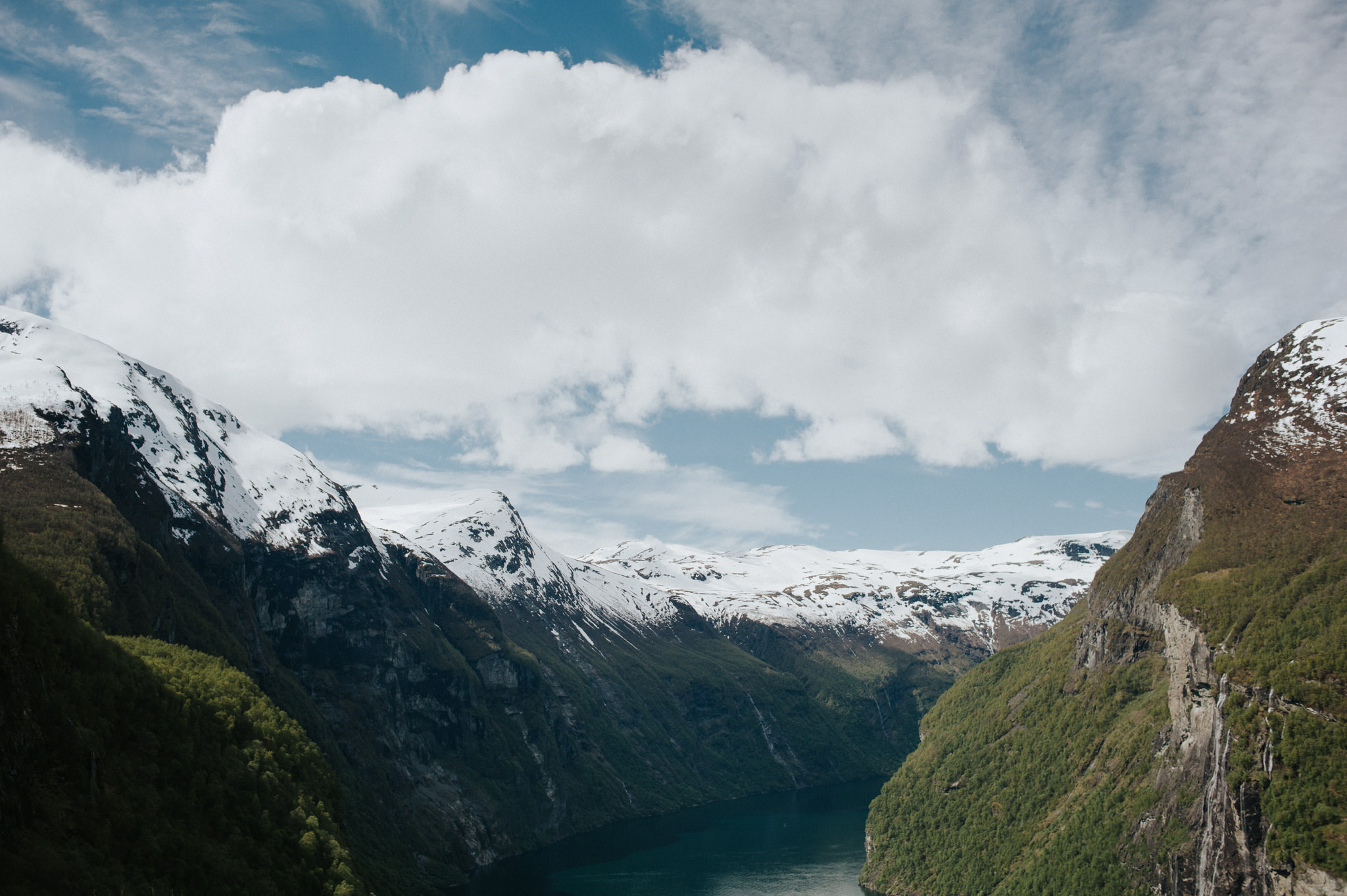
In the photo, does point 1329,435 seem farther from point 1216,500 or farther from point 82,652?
point 82,652

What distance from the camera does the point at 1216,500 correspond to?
431 ft

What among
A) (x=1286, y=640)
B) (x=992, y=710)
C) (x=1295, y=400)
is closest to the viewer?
(x=1286, y=640)

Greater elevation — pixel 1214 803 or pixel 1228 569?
pixel 1228 569

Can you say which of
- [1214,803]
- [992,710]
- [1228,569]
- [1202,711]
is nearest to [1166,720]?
[1202,711]

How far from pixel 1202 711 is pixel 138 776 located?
11734 cm

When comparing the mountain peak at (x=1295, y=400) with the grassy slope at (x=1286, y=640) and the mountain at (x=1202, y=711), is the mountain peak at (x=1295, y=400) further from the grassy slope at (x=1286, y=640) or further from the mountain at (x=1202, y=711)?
the grassy slope at (x=1286, y=640)

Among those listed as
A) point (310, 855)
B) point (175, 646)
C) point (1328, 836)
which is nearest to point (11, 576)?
point (310, 855)

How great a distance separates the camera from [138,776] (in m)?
75.3

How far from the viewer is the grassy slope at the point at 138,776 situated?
59281 millimetres

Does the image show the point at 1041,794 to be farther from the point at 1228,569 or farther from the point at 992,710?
the point at 1228,569

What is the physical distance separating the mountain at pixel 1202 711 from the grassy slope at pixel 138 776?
316 ft

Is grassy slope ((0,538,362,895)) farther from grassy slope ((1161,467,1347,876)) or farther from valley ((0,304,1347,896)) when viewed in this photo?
grassy slope ((1161,467,1347,876))

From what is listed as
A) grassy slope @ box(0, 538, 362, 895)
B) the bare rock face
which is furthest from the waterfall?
grassy slope @ box(0, 538, 362, 895)

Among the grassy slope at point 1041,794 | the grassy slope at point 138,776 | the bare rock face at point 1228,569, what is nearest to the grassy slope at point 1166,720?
the grassy slope at point 1041,794
